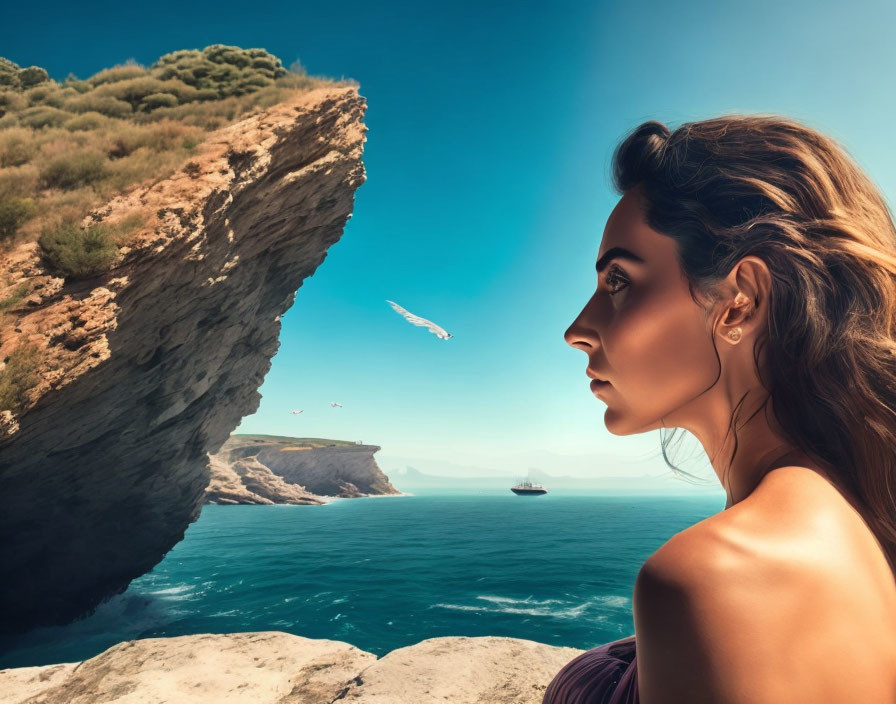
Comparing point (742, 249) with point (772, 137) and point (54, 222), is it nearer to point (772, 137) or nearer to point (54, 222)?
point (772, 137)

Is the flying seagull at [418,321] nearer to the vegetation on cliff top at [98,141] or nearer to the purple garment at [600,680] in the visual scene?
the vegetation on cliff top at [98,141]

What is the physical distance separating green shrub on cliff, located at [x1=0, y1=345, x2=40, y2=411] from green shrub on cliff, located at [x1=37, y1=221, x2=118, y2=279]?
5.19ft

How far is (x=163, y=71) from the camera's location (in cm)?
1717

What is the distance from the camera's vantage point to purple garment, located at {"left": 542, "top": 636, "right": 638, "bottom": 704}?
871 mm

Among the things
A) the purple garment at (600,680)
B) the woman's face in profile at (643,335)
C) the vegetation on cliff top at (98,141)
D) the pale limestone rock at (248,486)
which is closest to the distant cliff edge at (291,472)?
the pale limestone rock at (248,486)

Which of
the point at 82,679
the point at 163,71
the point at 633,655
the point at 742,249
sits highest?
the point at 163,71

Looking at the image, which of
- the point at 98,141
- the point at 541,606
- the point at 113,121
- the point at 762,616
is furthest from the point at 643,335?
the point at 541,606

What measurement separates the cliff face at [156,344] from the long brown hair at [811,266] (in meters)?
9.48

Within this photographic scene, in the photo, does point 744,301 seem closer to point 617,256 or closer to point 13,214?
point 617,256

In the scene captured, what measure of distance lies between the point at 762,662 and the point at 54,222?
1123 cm

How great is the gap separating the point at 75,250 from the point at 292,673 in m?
7.92

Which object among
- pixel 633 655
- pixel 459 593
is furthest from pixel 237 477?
pixel 633 655

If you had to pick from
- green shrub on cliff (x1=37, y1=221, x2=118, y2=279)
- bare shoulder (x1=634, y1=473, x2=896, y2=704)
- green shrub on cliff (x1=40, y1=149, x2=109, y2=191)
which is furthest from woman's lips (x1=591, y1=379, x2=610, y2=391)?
green shrub on cliff (x1=40, y1=149, x2=109, y2=191)

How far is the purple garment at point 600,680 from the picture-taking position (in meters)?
0.87
